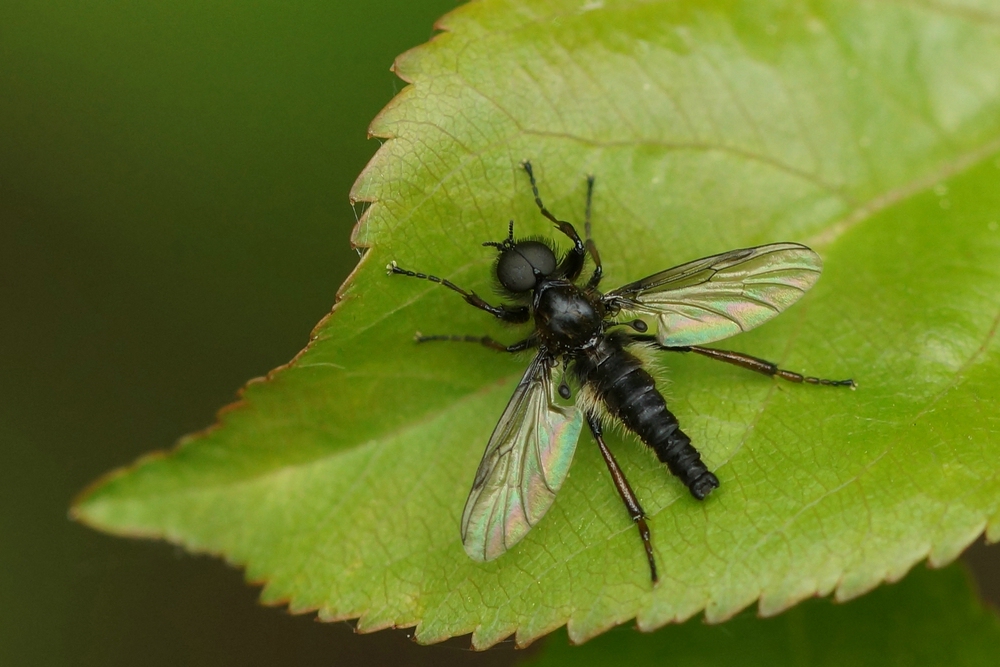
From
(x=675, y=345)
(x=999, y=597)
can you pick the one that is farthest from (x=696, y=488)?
(x=999, y=597)

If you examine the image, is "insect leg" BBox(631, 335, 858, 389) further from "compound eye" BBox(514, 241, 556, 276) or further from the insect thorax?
"compound eye" BBox(514, 241, 556, 276)

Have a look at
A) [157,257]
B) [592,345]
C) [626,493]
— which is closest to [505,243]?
[592,345]

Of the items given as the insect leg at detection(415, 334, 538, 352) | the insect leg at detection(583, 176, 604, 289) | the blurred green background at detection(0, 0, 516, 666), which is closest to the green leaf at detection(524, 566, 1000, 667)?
the insect leg at detection(415, 334, 538, 352)

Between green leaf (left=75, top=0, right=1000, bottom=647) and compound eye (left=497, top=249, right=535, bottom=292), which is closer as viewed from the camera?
green leaf (left=75, top=0, right=1000, bottom=647)

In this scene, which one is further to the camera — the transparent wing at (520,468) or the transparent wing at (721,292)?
the transparent wing at (721,292)

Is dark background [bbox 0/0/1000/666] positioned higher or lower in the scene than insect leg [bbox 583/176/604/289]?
higher

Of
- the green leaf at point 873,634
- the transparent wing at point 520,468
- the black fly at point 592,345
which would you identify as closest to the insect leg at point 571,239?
the black fly at point 592,345

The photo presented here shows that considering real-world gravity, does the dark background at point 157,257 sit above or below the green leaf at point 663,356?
above

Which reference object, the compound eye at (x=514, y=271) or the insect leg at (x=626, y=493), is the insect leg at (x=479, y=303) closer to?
the compound eye at (x=514, y=271)
